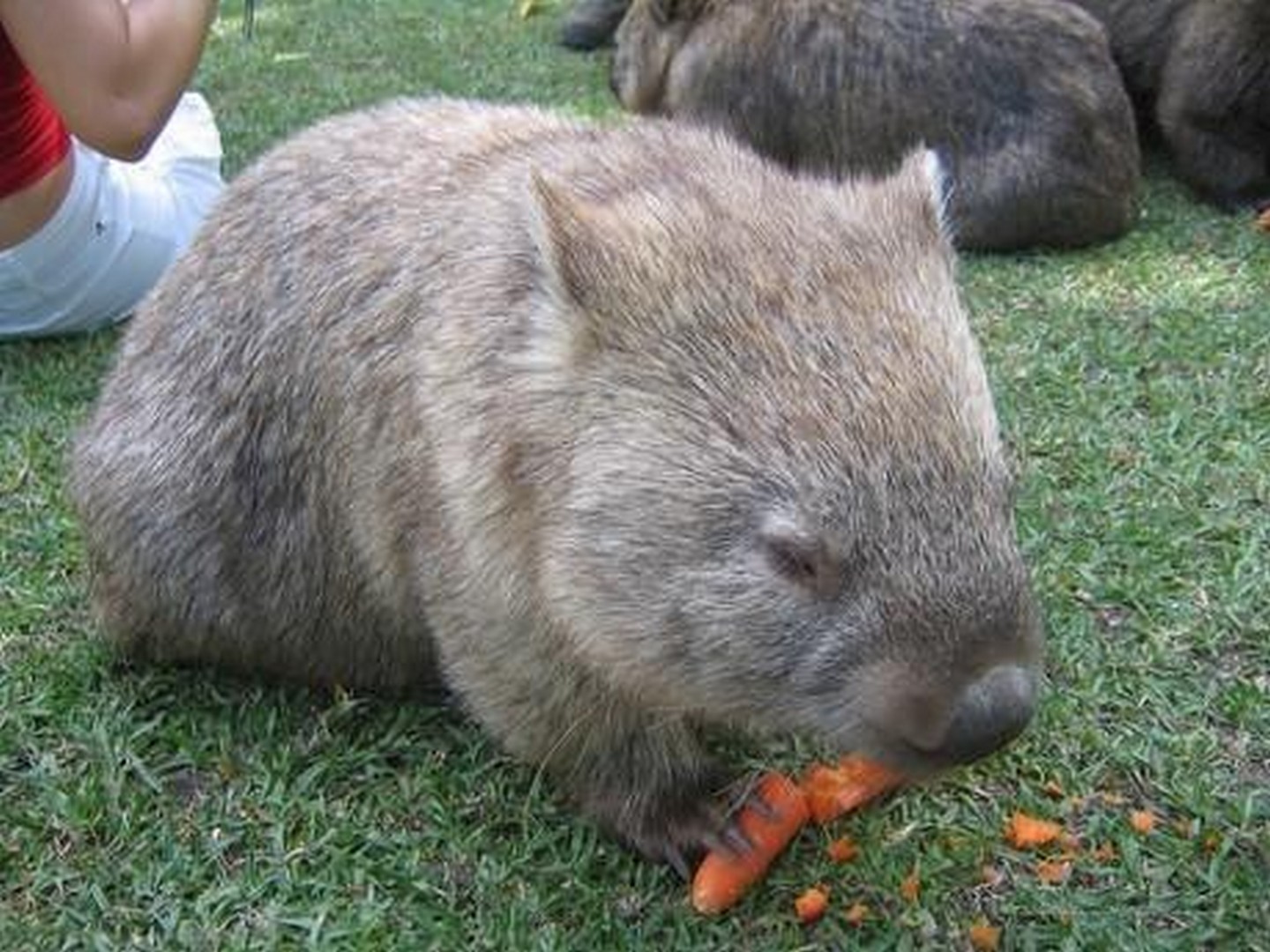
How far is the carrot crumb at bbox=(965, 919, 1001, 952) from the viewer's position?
2.30 metres

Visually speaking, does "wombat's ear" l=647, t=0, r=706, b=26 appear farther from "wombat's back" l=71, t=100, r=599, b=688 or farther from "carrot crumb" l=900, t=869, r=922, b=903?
"carrot crumb" l=900, t=869, r=922, b=903

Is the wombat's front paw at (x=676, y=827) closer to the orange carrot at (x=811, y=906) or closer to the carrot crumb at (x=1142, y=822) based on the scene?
the orange carrot at (x=811, y=906)

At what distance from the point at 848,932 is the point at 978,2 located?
145 inches

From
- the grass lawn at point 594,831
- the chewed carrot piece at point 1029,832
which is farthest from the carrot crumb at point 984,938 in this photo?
the chewed carrot piece at point 1029,832

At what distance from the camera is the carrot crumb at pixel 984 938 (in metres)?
2.30

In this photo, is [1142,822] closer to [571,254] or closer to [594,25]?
[571,254]

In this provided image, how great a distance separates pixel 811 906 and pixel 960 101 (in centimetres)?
336

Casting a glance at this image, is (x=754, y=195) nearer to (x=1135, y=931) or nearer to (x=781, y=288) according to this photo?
(x=781, y=288)

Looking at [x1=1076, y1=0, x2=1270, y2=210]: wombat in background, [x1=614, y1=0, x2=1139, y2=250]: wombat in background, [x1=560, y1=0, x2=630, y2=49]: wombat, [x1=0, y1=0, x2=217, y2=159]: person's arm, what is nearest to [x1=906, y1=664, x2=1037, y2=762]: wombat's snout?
[x1=0, y1=0, x2=217, y2=159]: person's arm

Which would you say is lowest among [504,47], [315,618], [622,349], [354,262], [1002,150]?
[504,47]

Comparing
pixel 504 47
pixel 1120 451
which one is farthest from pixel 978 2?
pixel 504 47

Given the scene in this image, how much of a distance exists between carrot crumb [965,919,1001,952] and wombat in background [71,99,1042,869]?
0.38 m

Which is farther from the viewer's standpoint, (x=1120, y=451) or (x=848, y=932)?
(x=1120, y=451)

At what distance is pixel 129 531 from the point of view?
113 inches
